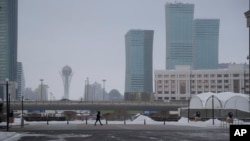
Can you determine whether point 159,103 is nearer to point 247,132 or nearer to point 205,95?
point 205,95

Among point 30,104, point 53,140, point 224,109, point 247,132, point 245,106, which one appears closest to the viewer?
point 247,132

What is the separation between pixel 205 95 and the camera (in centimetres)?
9769

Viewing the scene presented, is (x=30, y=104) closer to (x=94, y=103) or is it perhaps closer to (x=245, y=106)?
(x=94, y=103)

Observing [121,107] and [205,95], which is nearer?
[205,95]

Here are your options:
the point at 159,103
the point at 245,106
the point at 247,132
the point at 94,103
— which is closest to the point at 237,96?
the point at 245,106

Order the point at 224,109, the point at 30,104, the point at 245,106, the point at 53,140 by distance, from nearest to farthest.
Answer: the point at 53,140
the point at 224,109
the point at 245,106
the point at 30,104

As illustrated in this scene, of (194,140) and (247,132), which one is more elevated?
(247,132)

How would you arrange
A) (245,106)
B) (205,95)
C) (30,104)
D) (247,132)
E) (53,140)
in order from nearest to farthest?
(247,132)
(53,140)
(245,106)
(205,95)
(30,104)

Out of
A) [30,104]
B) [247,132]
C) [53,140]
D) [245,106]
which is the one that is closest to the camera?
[247,132]

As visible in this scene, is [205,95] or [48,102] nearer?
[205,95]

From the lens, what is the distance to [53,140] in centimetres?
2877

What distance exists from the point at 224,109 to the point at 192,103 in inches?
645

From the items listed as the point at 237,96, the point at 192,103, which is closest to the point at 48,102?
the point at 192,103

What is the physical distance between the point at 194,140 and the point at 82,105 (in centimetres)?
10736
